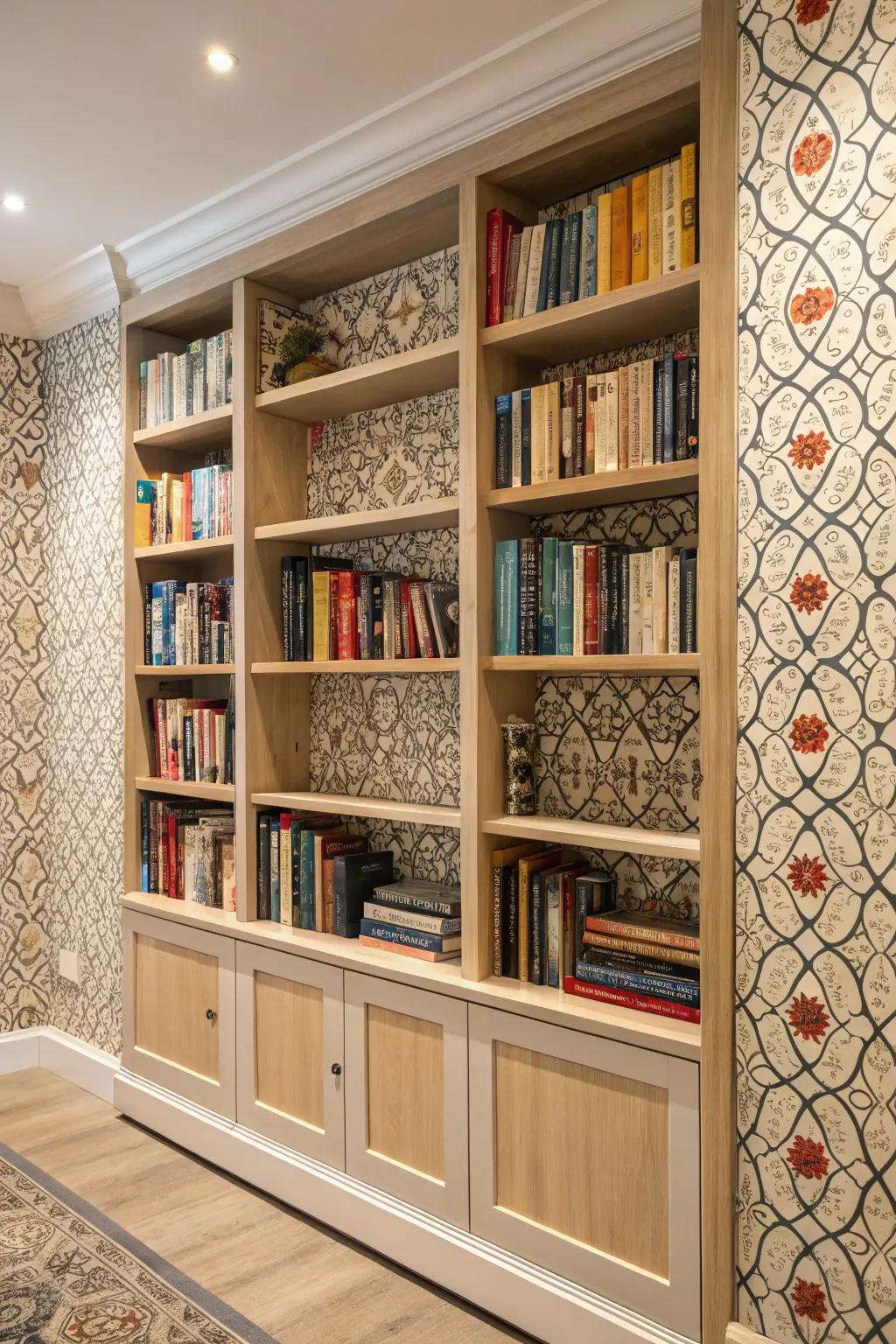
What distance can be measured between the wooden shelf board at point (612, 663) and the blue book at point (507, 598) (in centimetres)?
3

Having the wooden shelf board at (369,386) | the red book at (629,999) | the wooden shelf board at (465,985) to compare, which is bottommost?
the wooden shelf board at (465,985)

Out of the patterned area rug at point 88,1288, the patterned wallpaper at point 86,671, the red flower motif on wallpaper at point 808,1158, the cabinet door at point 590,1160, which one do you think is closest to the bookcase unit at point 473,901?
the cabinet door at point 590,1160

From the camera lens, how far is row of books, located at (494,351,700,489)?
2047mm

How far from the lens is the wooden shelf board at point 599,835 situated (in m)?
1.99

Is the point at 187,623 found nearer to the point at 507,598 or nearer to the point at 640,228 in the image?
the point at 507,598

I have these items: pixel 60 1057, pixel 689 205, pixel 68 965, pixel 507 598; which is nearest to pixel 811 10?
pixel 689 205

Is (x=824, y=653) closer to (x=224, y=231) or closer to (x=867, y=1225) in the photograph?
(x=867, y=1225)

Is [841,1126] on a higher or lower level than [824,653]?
lower

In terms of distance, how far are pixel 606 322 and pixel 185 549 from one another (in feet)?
5.20

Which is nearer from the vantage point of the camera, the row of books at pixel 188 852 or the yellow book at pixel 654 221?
the yellow book at pixel 654 221

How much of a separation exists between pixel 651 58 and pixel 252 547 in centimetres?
160

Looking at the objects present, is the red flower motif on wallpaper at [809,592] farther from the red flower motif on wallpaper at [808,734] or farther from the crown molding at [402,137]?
the crown molding at [402,137]

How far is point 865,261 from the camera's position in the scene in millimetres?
1700

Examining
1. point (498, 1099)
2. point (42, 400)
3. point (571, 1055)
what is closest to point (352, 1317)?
point (498, 1099)
